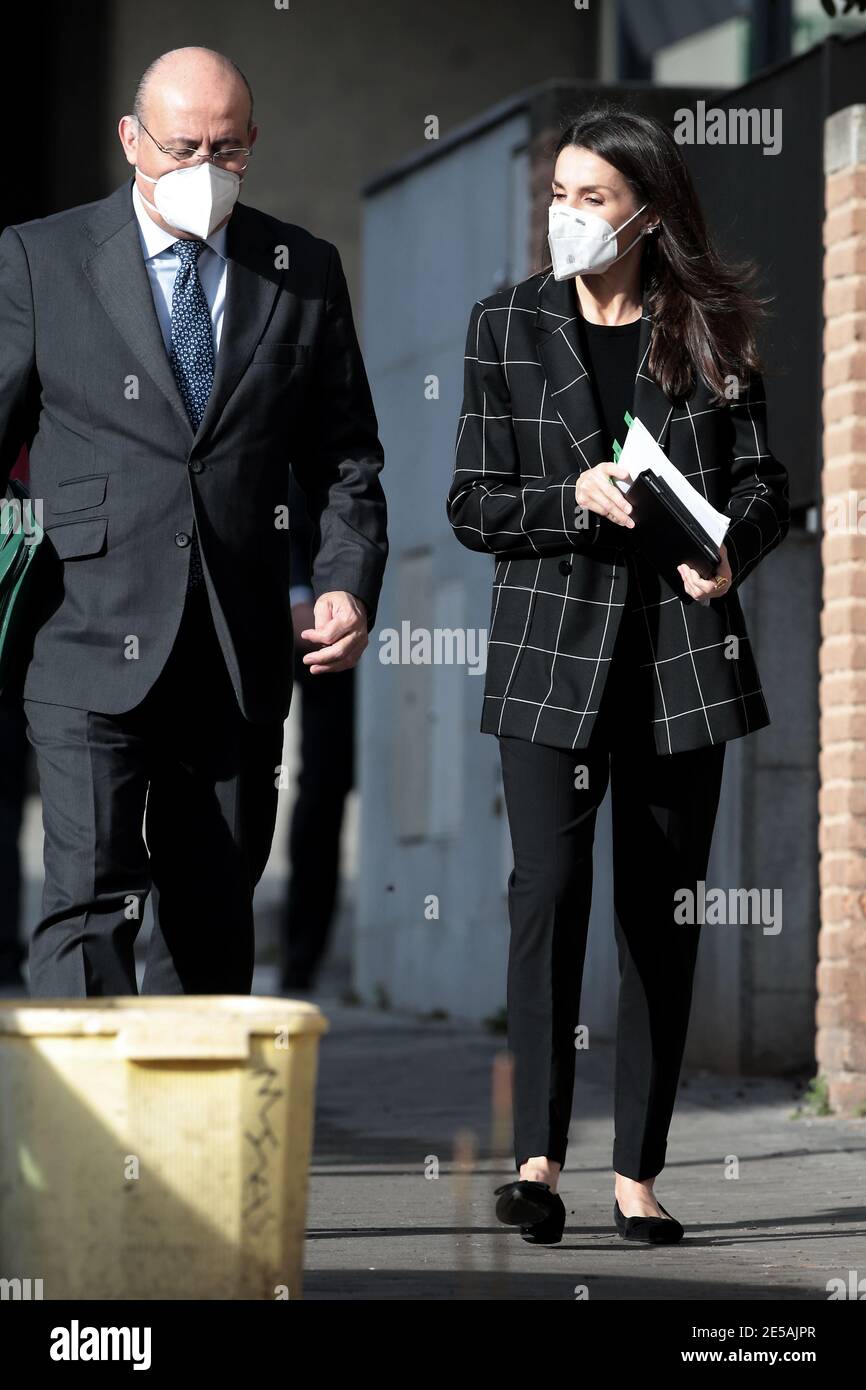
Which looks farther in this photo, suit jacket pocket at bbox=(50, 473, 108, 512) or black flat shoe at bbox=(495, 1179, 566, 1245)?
black flat shoe at bbox=(495, 1179, 566, 1245)

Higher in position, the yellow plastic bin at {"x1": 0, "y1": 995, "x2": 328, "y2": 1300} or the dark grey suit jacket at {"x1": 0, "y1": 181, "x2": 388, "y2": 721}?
the dark grey suit jacket at {"x1": 0, "y1": 181, "x2": 388, "y2": 721}

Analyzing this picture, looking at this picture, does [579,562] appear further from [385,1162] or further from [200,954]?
[385,1162]

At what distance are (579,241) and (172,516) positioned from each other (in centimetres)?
107

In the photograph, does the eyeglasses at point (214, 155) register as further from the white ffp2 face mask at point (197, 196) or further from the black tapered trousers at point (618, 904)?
the black tapered trousers at point (618, 904)

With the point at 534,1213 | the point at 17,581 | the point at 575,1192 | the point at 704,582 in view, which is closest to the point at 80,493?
the point at 17,581

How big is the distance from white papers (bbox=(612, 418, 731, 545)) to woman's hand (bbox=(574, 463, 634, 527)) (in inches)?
0.7

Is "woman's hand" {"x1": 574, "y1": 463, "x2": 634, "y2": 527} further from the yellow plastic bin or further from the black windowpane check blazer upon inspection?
the yellow plastic bin

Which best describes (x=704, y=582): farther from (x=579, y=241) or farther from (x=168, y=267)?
(x=168, y=267)

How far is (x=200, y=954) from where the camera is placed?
16.5 ft

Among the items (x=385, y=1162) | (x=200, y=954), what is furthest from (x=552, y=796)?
(x=385, y=1162)

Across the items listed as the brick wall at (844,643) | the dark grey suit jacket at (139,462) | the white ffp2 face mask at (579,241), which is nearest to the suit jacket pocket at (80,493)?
the dark grey suit jacket at (139,462)

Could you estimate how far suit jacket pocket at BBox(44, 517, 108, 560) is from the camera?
16.0 feet

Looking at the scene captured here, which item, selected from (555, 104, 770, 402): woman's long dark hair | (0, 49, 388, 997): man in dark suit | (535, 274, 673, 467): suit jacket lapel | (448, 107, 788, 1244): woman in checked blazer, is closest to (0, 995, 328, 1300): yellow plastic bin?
(0, 49, 388, 997): man in dark suit
